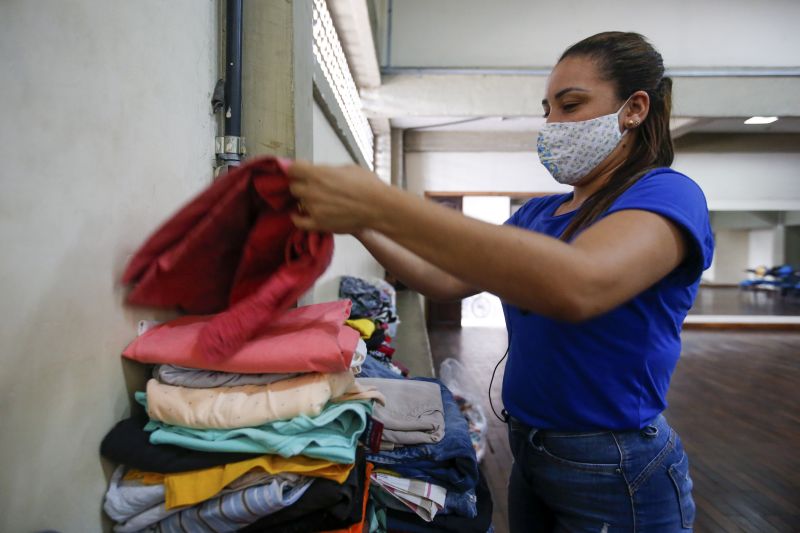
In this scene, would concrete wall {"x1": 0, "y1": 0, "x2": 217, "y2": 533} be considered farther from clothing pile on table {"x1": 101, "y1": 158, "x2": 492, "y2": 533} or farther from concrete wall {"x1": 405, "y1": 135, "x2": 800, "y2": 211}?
concrete wall {"x1": 405, "y1": 135, "x2": 800, "y2": 211}

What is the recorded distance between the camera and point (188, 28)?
0.89 metres

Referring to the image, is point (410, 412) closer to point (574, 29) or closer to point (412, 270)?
point (412, 270)

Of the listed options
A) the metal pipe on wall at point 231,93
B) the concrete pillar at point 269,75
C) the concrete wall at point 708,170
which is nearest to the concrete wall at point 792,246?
the concrete wall at point 708,170

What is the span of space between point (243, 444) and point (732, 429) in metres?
3.55

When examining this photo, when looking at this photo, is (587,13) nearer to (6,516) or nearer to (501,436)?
(501,436)

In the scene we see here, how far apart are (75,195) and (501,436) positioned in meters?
2.76

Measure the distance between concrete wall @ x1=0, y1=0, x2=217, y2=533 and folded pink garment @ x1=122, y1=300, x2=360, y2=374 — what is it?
57 millimetres

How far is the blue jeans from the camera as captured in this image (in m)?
0.72

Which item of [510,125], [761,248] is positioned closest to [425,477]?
[510,125]

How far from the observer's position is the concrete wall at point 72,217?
1.74 ft

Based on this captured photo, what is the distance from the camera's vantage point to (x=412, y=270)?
959mm

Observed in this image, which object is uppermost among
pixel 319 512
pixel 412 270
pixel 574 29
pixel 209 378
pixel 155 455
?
pixel 574 29

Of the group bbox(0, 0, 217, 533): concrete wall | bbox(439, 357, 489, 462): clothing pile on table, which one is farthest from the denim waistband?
bbox(439, 357, 489, 462): clothing pile on table

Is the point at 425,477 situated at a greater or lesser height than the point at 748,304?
greater
